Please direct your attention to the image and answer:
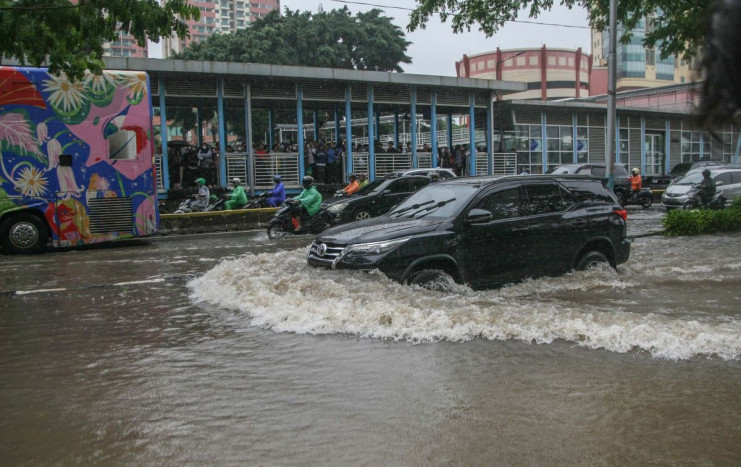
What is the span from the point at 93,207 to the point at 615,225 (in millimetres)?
10488

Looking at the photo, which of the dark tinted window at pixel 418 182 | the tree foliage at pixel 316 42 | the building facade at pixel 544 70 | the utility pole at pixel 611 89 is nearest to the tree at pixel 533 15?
the utility pole at pixel 611 89

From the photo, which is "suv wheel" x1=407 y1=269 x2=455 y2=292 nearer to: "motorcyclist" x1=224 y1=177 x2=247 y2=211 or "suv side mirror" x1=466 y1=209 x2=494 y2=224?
"suv side mirror" x1=466 y1=209 x2=494 y2=224

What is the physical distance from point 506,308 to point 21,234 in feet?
35.7

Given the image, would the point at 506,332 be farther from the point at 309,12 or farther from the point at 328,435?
the point at 309,12

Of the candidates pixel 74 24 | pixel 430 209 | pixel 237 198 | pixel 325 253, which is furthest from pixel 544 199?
pixel 237 198

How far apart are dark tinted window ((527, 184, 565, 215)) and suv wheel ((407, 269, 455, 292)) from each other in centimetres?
169

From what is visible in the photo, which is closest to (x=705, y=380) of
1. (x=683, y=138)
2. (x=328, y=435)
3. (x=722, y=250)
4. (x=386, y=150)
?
(x=328, y=435)

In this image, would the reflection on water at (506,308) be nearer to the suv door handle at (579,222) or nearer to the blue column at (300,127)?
the suv door handle at (579,222)

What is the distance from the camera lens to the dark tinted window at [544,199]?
859 cm

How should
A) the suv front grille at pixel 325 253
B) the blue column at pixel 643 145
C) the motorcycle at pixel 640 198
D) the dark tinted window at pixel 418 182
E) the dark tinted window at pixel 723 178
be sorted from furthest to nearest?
1. the blue column at pixel 643 145
2. the motorcycle at pixel 640 198
3. the dark tinted window at pixel 723 178
4. the dark tinted window at pixel 418 182
5. the suv front grille at pixel 325 253

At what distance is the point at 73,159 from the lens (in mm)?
13852

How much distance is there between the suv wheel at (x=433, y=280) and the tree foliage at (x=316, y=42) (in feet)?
122

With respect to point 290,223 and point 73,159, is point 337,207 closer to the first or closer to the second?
point 290,223

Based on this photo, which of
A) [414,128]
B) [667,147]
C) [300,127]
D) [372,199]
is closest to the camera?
[372,199]
